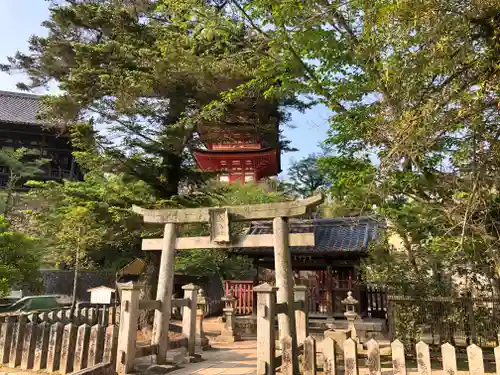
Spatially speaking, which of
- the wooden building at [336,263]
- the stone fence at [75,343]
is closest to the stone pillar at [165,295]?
the stone fence at [75,343]

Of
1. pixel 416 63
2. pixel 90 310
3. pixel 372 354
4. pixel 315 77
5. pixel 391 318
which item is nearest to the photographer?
pixel 372 354

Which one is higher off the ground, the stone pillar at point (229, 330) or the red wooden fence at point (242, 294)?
the red wooden fence at point (242, 294)

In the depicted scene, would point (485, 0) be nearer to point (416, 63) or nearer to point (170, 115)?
point (416, 63)

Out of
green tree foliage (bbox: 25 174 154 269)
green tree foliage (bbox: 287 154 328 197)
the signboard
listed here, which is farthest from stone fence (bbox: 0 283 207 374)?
green tree foliage (bbox: 287 154 328 197)

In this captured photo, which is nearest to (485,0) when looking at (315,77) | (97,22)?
(315,77)

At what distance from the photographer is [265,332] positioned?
5727 millimetres

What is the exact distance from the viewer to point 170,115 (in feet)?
35.1

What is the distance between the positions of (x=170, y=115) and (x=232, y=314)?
6.61 m

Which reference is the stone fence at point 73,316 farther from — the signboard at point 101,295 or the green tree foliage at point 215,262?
the green tree foliage at point 215,262

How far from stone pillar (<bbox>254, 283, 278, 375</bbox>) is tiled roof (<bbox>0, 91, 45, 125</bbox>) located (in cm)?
2432

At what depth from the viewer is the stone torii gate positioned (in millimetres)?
6625

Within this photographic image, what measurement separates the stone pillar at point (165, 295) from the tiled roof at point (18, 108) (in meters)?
21.8

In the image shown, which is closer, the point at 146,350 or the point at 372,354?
the point at 372,354

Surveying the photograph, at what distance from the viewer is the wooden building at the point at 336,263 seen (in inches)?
547
